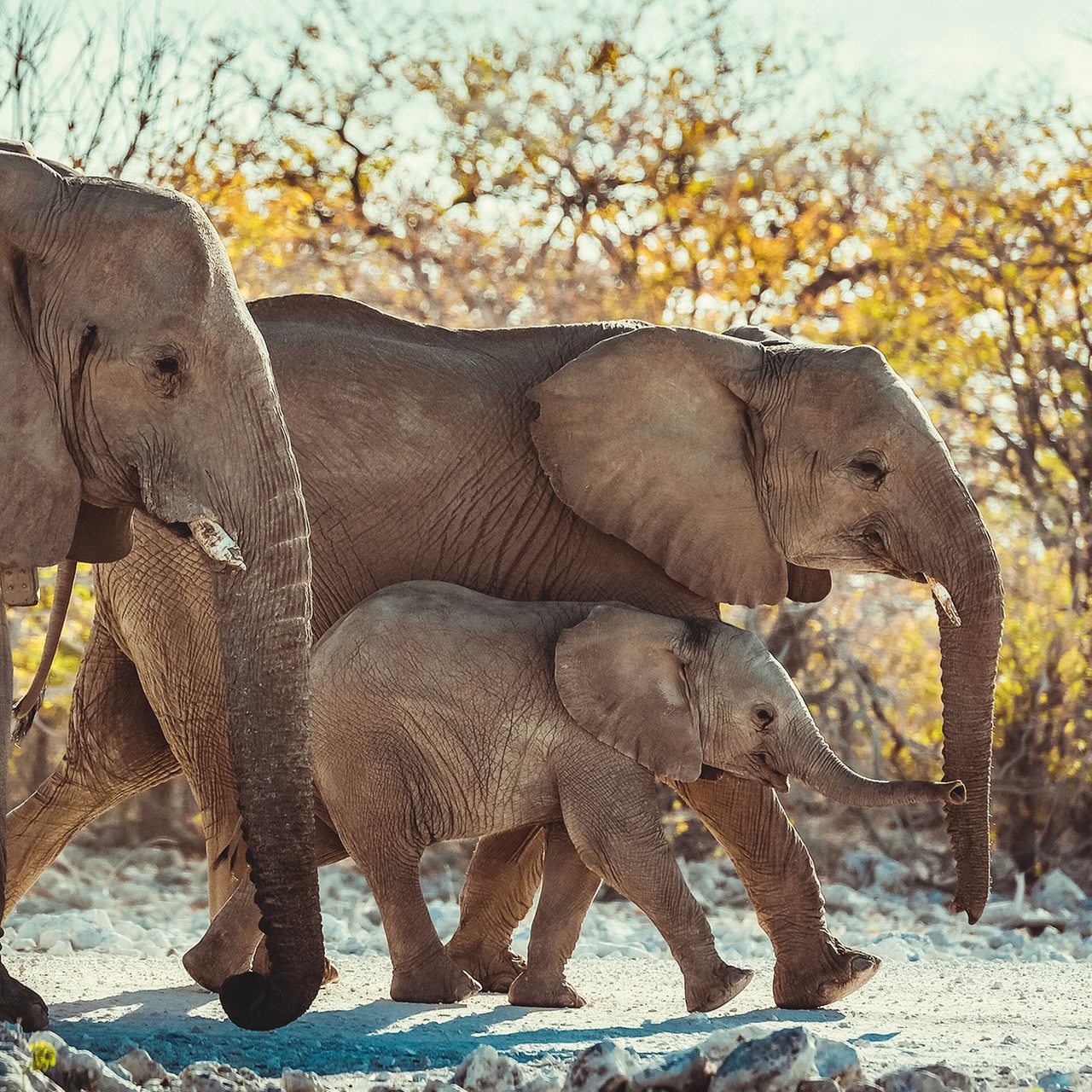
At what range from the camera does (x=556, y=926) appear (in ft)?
16.8

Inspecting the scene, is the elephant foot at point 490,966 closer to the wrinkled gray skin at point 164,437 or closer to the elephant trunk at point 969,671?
the elephant trunk at point 969,671

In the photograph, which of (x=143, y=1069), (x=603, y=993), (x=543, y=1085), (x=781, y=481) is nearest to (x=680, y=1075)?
(x=543, y=1085)

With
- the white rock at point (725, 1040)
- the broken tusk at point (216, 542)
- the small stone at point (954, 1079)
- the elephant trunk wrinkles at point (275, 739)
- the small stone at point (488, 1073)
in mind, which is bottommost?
the small stone at point (488, 1073)

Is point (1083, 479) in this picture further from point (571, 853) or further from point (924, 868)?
point (571, 853)

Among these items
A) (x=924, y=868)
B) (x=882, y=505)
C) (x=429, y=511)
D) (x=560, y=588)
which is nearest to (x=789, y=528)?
(x=882, y=505)

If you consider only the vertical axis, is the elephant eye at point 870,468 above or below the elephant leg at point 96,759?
above

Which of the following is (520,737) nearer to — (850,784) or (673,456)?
(850,784)

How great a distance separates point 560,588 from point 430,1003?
1295mm

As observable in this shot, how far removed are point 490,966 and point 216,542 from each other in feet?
7.50

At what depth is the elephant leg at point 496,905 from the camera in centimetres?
565

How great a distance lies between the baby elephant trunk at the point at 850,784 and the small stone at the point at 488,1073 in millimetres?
1443

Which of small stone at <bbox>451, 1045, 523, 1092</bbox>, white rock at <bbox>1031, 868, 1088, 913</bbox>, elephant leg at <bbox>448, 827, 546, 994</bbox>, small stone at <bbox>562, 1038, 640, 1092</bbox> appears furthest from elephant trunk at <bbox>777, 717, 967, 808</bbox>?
white rock at <bbox>1031, 868, 1088, 913</bbox>

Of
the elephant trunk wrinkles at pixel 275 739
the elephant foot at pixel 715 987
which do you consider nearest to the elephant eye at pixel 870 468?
the elephant foot at pixel 715 987

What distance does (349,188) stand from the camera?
11656mm
